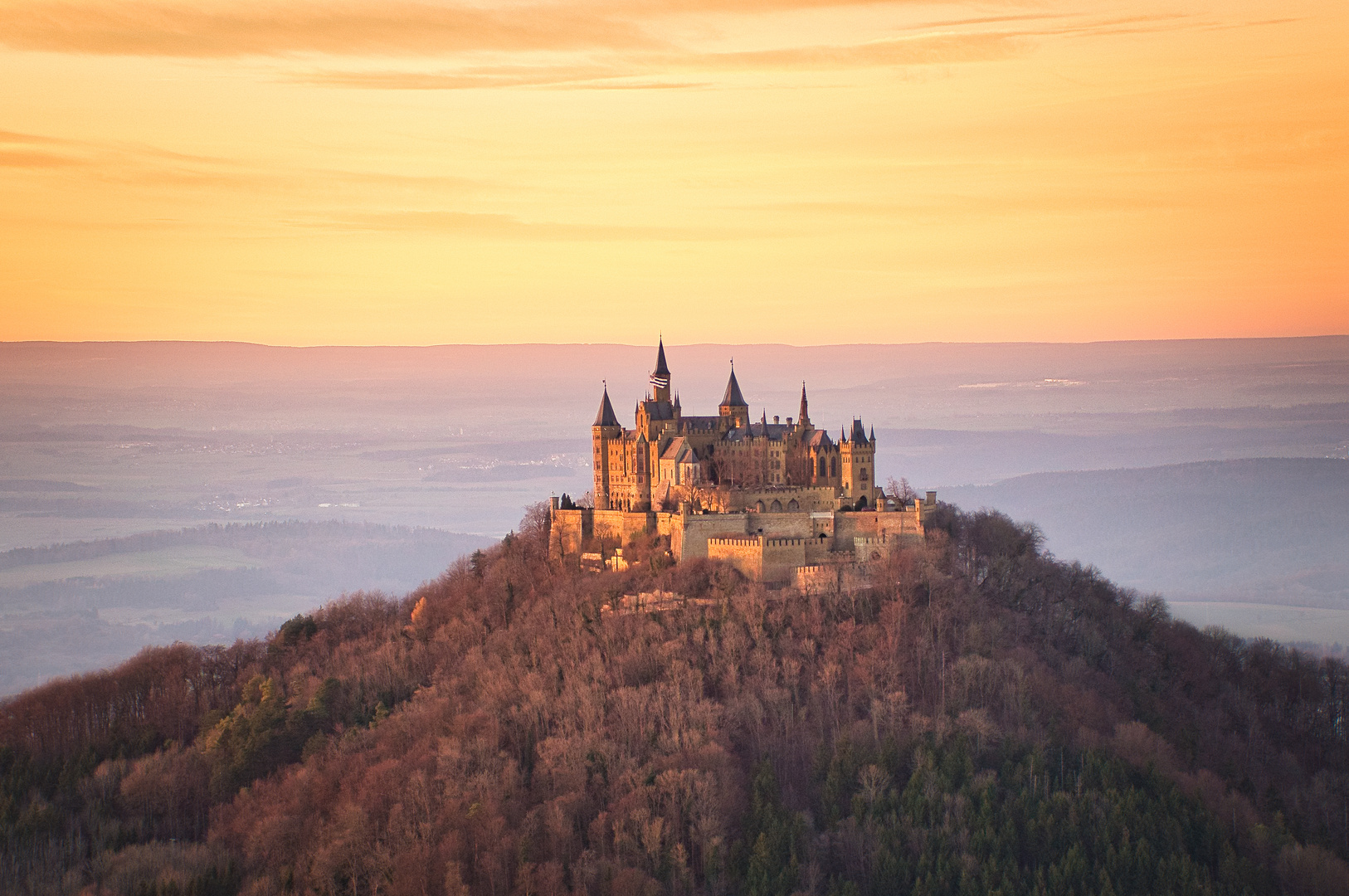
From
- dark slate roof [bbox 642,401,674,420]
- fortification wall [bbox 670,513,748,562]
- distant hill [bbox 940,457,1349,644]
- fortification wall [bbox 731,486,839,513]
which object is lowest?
distant hill [bbox 940,457,1349,644]

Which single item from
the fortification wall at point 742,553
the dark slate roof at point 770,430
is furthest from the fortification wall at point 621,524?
the dark slate roof at point 770,430

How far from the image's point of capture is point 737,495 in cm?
7731

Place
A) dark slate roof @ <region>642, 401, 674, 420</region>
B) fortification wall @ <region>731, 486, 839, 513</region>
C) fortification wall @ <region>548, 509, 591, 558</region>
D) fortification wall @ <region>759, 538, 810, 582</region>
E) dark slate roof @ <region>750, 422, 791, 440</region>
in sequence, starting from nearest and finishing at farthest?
1. fortification wall @ <region>759, 538, 810, 582</region>
2. fortification wall @ <region>731, 486, 839, 513</region>
3. dark slate roof @ <region>750, 422, 791, 440</region>
4. fortification wall @ <region>548, 509, 591, 558</region>
5. dark slate roof @ <region>642, 401, 674, 420</region>

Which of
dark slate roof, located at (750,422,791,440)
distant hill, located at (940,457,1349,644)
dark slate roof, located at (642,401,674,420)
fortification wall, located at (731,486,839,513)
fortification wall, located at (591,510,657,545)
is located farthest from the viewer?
distant hill, located at (940,457,1349,644)

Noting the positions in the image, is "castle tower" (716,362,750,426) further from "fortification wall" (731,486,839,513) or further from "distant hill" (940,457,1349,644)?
"distant hill" (940,457,1349,644)

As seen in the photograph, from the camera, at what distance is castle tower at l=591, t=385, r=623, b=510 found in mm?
84875

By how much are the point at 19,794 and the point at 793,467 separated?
3847 cm

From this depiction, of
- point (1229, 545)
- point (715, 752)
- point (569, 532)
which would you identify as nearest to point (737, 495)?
point (569, 532)

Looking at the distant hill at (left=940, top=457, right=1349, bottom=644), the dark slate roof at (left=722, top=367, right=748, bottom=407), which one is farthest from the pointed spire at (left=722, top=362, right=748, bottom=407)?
the distant hill at (left=940, top=457, right=1349, bottom=644)

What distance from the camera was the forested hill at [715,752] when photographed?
5866 cm

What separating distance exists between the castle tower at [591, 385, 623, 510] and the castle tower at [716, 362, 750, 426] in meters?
5.65

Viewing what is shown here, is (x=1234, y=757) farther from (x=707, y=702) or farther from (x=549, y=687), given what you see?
(x=549, y=687)

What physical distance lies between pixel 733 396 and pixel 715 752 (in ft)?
88.5

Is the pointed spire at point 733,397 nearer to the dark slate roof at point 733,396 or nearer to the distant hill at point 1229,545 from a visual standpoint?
the dark slate roof at point 733,396
